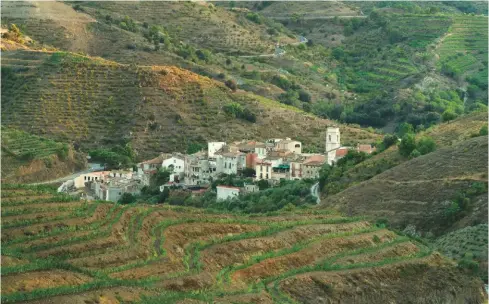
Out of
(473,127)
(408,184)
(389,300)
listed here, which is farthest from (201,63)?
(389,300)

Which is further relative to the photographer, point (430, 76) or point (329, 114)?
point (430, 76)

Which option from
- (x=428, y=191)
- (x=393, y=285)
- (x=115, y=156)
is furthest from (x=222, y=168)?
(x=393, y=285)

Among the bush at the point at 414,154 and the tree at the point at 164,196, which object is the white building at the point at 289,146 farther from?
the bush at the point at 414,154

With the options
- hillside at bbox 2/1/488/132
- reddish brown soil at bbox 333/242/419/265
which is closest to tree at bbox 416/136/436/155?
reddish brown soil at bbox 333/242/419/265

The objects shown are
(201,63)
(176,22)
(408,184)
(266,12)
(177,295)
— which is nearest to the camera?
(177,295)

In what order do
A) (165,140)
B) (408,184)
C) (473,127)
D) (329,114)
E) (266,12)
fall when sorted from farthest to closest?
(266,12) < (329,114) < (165,140) < (473,127) < (408,184)

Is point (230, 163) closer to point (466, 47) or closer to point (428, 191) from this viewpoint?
point (428, 191)

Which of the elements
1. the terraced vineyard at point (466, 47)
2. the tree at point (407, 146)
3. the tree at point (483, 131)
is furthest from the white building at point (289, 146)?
the terraced vineyard at point (466, 47)

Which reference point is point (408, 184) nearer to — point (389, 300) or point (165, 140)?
point (389, 300)
